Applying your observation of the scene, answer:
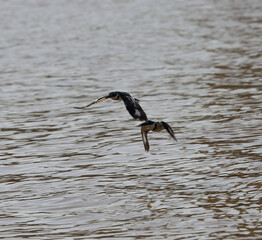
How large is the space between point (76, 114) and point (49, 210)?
15.3 feet

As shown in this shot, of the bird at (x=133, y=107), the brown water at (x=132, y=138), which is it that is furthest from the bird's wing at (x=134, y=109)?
the brown water at (x=132, y=138)

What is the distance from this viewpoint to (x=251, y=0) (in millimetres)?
30781

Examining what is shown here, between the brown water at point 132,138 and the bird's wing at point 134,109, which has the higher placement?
the bird's wing at point 134,109

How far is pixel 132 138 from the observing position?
9.85 m

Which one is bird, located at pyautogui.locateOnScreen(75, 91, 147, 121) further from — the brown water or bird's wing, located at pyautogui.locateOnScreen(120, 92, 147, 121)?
the brown water

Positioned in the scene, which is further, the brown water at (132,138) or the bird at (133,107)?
the bird at (133,107)

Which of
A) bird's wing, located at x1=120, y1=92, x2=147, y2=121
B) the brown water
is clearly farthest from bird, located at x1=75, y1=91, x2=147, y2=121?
the brown water

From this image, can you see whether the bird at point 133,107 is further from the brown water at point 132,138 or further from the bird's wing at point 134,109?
the brown water at point 132,138

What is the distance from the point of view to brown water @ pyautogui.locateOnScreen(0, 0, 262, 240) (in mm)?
6609

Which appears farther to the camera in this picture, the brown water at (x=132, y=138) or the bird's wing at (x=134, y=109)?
the bird's wing at (x=134, y=109)

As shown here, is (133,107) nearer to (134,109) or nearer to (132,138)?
(134,109)

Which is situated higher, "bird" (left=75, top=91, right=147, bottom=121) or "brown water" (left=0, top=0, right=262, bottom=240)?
"bird" (left=75, top=91, right=147, bottom=121)

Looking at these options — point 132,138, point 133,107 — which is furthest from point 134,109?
point 132,138

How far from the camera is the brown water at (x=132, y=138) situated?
661cm
